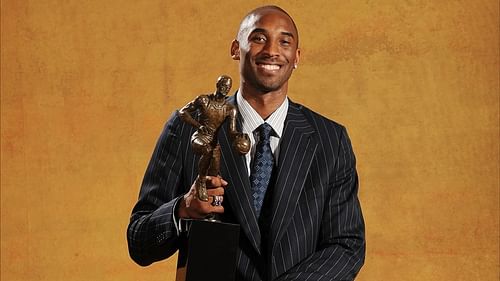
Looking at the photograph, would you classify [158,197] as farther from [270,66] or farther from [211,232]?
[270,66]

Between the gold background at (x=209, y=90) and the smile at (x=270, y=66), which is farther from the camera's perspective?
the gold background at (x=209, y=90)

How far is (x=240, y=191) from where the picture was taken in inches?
90.7

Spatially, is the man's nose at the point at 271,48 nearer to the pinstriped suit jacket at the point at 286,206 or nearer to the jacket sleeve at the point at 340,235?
the pinstriped suit jacket at the point at 286,206

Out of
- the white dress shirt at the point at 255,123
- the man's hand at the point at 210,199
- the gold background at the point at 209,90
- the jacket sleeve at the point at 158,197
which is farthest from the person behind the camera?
the gold background at the point at 209,90

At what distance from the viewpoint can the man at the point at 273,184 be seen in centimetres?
229

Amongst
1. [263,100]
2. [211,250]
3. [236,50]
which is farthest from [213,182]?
[236,50]

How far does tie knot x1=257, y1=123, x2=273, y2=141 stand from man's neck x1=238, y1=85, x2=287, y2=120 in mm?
26

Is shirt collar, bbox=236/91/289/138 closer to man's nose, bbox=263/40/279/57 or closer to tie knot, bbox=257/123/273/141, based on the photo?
tie knot, bbox=257/123/273/141

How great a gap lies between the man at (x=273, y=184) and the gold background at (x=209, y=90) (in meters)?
2.05

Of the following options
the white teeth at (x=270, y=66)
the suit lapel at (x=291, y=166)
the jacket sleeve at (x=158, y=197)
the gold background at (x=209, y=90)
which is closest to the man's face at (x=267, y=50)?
the white teeth at (x=270, y=66)

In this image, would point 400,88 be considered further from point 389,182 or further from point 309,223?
point 309,223

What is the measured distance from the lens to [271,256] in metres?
2.28

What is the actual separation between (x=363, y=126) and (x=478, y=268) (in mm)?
817

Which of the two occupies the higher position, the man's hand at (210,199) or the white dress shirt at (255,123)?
the white dress shirt at (255,123)
